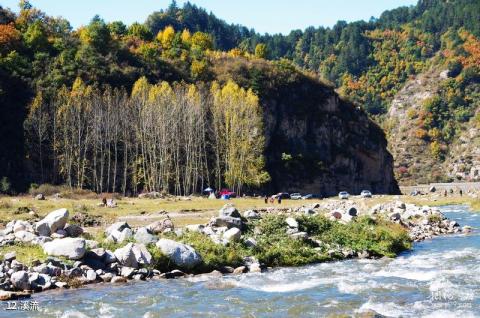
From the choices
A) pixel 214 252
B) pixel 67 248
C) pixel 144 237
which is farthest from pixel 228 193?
pixel 67 248

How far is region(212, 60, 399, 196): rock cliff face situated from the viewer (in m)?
116

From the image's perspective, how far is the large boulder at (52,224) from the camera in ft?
103

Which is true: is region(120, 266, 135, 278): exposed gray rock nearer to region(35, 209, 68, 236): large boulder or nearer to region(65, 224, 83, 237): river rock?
region(35, 209, 68, 236): large boulder

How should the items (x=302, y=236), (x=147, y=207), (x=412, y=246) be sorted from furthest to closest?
1. (x=147, y=207)
2. (x=412, y=246)
3. (x=302, y=236)

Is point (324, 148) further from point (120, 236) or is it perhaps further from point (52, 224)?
point (120, 236)

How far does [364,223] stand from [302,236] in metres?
8.15

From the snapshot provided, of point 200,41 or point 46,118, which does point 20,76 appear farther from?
point 200,41

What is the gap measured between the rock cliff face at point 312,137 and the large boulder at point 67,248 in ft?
277

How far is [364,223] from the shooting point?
40.8 meters

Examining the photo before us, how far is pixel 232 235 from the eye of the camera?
31.9 meters

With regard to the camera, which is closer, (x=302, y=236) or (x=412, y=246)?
(x=302, y=236)

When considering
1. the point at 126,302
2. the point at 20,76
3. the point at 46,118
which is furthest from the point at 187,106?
the point at 126,302

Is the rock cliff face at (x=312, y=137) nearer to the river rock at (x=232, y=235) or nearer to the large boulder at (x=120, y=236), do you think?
the river rock at (x=232, y=235)

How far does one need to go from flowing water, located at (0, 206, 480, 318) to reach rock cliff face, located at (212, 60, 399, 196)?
8248 cm
